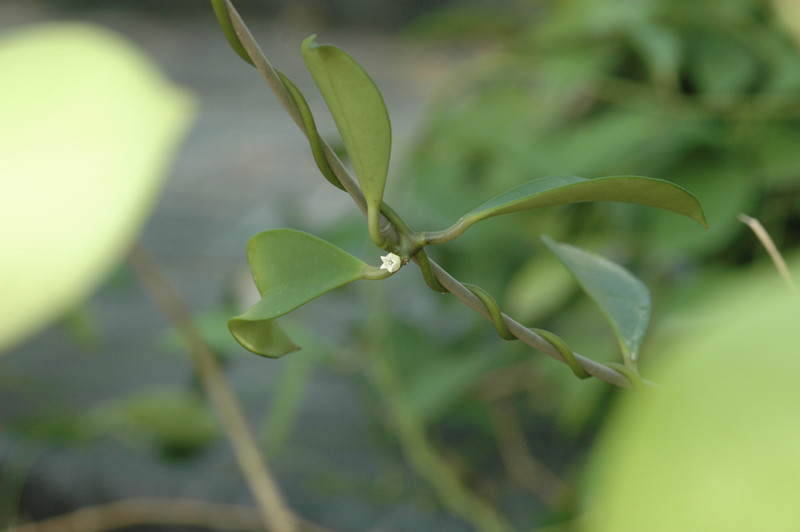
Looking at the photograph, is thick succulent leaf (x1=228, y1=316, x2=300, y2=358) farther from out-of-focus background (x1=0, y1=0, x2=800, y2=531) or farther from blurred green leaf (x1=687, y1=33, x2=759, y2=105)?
blurred green leaf (x1=687, y1=33, x2=759, y2=105)

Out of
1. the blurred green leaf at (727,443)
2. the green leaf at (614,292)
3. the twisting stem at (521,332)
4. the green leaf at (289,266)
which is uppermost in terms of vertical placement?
the green leaf at (289,266)

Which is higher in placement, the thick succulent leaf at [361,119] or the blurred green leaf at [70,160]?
the blurred green leaf at [70,160]

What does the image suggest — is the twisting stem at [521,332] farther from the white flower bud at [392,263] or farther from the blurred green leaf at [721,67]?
the blurred green leaf at [721,67]

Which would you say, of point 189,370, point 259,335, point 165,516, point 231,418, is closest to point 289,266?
point 259,335

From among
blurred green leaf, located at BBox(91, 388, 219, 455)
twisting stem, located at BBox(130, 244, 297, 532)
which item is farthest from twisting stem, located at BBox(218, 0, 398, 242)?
blurred green leaf, located at BBox(91, 388, 219, 455)

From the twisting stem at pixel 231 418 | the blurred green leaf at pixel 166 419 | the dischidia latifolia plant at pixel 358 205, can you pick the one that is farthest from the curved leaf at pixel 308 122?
the blurred green leaf at pixel 166 419
